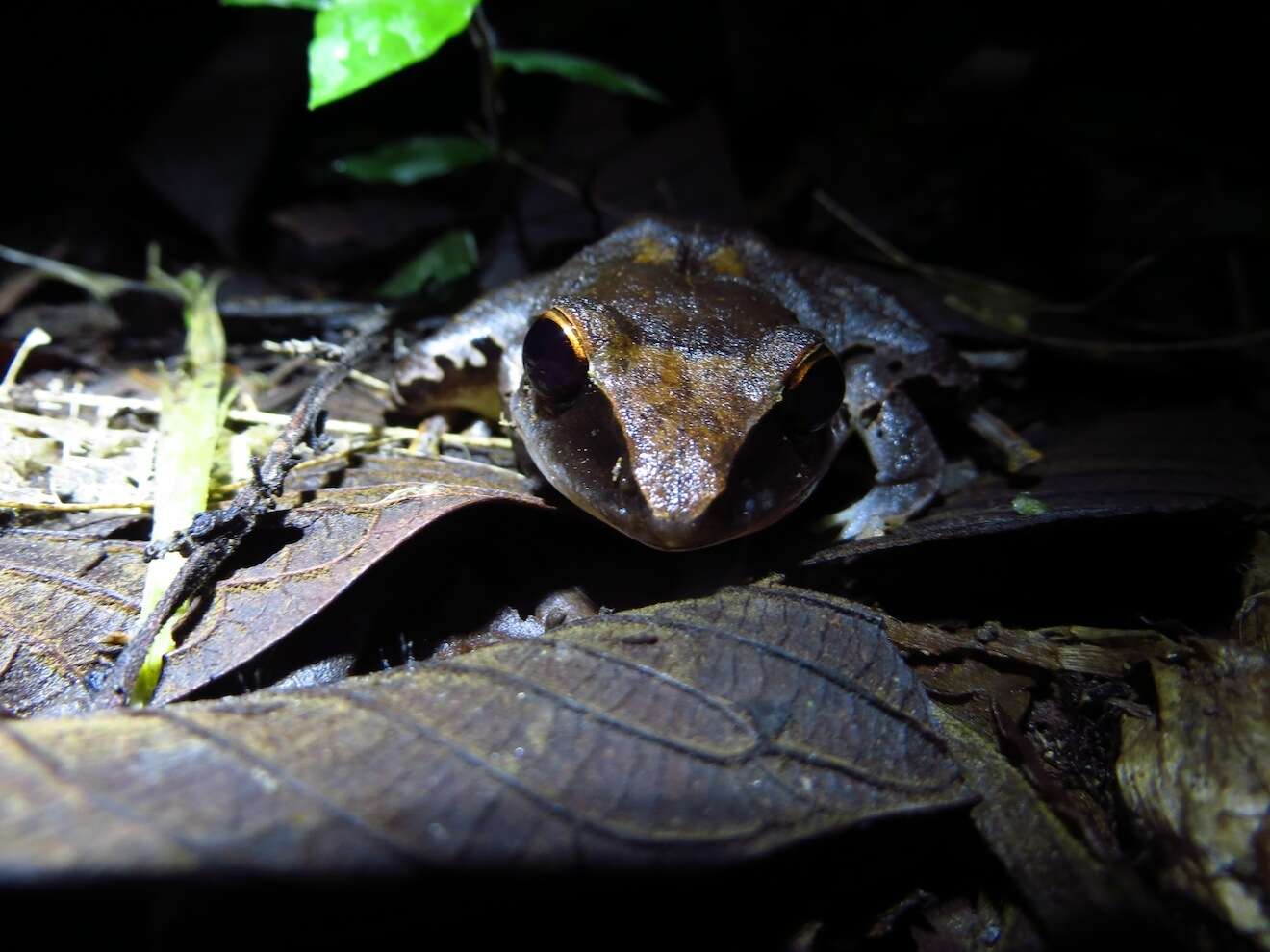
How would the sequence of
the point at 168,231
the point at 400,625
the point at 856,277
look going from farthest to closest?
the point at 168,231 < the point at 856,277 < the point at 400,625

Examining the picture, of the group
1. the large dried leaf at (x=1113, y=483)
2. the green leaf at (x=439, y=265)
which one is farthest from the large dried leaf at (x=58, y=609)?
the green leaf at (x=439, y=265)

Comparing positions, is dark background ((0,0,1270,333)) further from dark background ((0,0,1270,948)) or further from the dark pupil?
the dark pupil

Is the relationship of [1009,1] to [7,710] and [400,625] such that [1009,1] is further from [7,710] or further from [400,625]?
[7,710]

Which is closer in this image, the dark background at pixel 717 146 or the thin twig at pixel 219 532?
the thin twig at pixel 219 532

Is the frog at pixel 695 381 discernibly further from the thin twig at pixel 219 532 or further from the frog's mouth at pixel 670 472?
the thin twig at pixel 219 532

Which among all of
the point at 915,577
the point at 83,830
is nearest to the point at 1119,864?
the point at 915,577

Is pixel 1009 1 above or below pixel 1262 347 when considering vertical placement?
above
